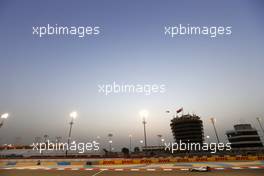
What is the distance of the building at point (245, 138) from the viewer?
4616 inches

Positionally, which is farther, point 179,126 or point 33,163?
point 179,126

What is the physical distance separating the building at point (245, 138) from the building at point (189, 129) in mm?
21806

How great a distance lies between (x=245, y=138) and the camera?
119 meters

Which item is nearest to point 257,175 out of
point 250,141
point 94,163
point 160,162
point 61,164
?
point 160,162

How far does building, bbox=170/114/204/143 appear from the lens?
13962cm

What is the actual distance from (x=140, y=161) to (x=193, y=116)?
116m

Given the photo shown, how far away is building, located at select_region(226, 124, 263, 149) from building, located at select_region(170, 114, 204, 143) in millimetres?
21806

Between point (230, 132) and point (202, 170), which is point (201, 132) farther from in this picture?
point (202, 170)

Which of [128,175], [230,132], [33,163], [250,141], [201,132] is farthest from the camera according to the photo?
[201,132]

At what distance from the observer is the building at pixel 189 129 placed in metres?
140

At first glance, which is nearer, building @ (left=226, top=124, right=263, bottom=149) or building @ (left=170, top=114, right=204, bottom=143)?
building @ (left=226, top=124, right=263, bottom=149)

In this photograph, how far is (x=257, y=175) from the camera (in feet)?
60.5

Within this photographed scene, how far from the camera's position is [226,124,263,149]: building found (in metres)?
117

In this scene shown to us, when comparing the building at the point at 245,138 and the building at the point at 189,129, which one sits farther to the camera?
the building at the point at 189,129
